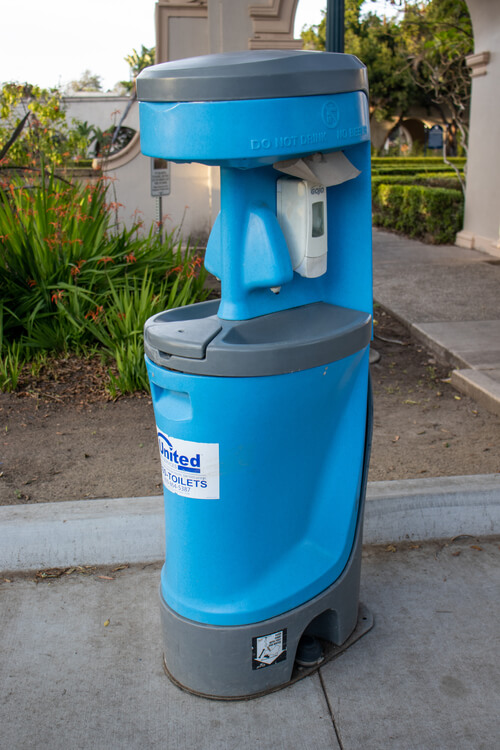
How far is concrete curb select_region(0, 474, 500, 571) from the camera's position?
288 centimetres

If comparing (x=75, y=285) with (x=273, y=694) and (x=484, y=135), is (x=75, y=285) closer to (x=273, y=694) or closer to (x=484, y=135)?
(x=273, y=694)

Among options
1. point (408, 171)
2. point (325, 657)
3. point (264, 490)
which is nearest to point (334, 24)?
point (264, 490)

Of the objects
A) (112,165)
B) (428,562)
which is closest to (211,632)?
(428,562)

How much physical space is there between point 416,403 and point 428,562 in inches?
65.4

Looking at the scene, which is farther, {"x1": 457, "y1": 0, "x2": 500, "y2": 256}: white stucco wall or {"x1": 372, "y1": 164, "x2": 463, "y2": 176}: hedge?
{"x1": 372, "y1": 164, "x2": 463, "y2": 176}: hedge

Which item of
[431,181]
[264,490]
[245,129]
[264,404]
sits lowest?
[264,490]

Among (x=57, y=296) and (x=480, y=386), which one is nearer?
(x=480, y=386)

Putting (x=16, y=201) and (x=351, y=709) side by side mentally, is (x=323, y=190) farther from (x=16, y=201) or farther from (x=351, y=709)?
(x=16, y=201)

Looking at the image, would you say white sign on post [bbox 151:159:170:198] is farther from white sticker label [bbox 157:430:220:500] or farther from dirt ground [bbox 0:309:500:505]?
white sticker label [bbox 157:430:220:500]

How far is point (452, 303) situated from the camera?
684 centimetres

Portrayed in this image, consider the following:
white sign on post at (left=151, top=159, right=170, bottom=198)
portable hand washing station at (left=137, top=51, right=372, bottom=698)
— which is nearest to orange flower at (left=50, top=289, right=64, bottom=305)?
white sign on post at (left=151, top=159, right=170, bottom=198)

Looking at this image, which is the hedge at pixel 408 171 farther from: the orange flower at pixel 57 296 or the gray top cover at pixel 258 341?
the gray top cover at pixel 258 341

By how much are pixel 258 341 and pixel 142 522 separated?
128 cm

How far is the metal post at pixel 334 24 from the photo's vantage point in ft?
14.4
